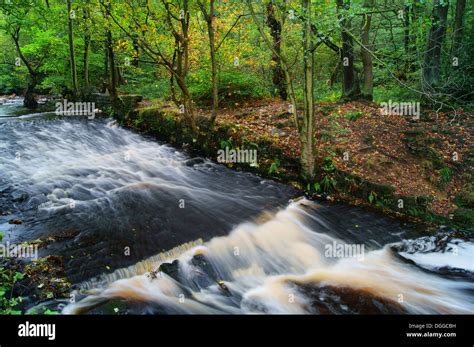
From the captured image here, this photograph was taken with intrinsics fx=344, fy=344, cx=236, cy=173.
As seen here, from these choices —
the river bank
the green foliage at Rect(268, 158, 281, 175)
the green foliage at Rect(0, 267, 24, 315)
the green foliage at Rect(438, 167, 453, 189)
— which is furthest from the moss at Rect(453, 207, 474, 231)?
the green foliage at Rect(0, 267, 24, 315)

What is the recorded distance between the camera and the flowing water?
5.62 metres

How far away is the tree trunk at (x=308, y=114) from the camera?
8.28m

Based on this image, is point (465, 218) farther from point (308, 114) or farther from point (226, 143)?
point (226, 143)

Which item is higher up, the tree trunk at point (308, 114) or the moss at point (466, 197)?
the tree trunk at point (308, 114)

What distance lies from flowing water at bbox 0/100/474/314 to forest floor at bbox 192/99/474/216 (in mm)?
1267

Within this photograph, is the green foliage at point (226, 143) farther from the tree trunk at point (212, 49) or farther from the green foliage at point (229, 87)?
the green foliage at point (229, 87)

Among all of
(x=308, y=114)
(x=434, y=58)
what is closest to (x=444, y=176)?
(x=308, y=114)

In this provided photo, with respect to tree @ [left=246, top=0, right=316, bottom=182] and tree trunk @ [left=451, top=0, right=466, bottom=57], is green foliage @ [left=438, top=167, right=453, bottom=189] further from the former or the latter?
tree trunk @ [left=451, top=0, right=466, bottom=57]

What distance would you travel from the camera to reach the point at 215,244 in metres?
6.96

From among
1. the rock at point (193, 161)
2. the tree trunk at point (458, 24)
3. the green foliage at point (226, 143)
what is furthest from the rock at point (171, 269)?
the tree trunk at point (458, 24)

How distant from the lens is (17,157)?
10617 mm

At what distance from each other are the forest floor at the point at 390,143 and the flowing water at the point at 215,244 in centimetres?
127
